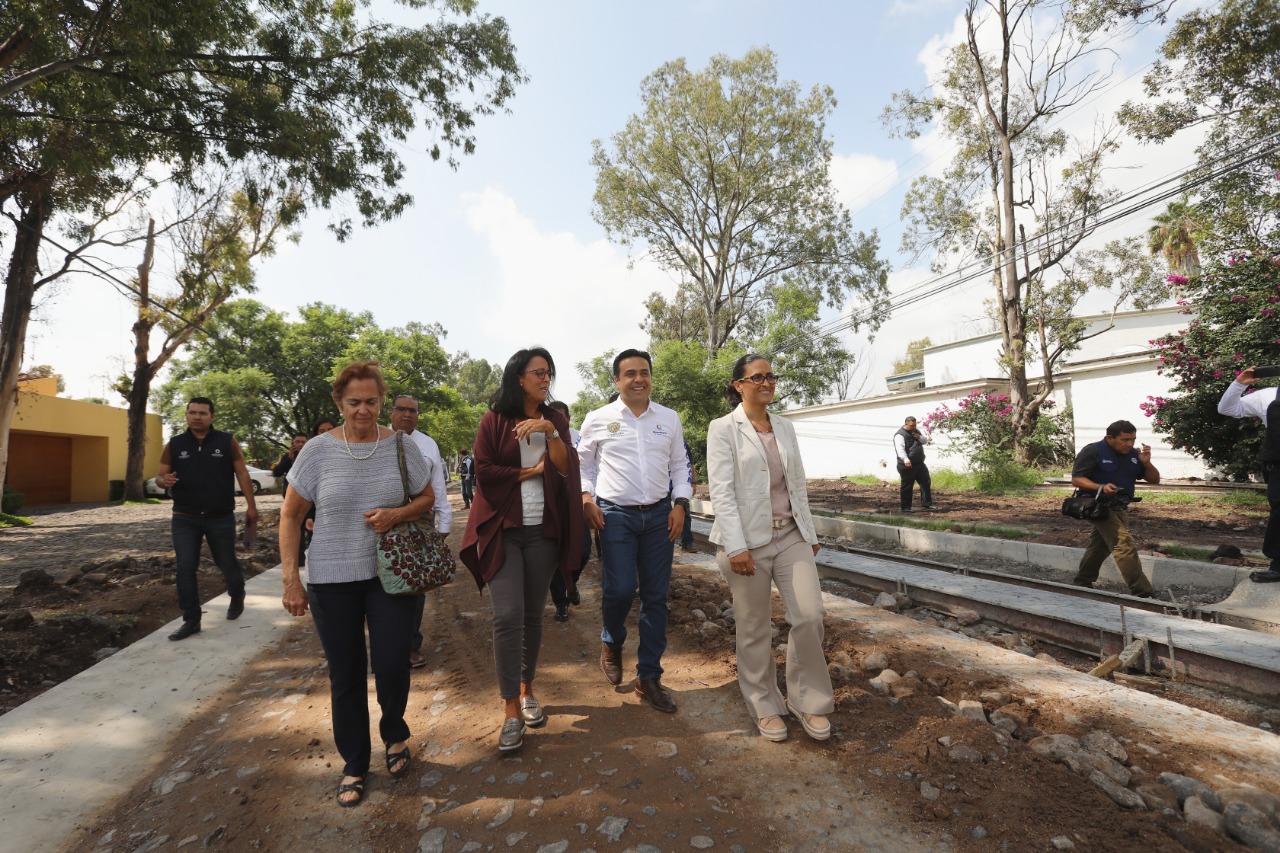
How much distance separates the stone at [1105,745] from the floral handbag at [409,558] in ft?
9.13

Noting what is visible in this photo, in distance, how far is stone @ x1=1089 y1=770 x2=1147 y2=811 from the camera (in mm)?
2262

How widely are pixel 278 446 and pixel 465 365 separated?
44.6 m

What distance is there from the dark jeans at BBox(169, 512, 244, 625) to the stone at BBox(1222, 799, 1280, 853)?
580 cm

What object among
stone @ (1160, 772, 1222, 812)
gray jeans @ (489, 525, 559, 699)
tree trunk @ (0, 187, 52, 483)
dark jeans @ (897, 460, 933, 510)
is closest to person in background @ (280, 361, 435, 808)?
gray jeans @ (489, 525, 559, 699)

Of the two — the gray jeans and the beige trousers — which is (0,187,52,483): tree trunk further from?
the beige trousers

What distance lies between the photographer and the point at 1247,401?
5.32m

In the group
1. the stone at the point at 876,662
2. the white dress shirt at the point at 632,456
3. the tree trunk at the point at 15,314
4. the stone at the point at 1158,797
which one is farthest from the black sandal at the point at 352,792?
the tree trunk at the point at 15,314

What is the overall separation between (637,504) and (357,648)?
1.50 m

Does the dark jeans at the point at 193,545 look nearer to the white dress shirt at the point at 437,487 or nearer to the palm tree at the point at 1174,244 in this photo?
the white dress shirt at the point at 437,487

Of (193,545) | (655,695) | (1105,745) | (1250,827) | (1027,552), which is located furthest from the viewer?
(1027,552)

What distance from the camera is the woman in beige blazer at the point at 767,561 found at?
295cm

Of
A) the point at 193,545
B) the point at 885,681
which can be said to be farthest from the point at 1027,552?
the point at 193,545

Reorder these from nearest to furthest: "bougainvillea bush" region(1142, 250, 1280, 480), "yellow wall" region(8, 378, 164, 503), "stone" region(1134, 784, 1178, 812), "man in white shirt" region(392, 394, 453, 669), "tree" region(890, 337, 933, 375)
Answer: "stone" region(1134, 784, 1178, 812)
"man in white shirt" region(392, 394, 453, 669)
"bougainvillea bush" region(1142, 250, 1280, 480)
"yellow wall" region(8, 378, 164, 503)
"tree" region(890, 337, 933, 375)

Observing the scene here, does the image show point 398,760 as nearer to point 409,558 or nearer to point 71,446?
point 409,558
